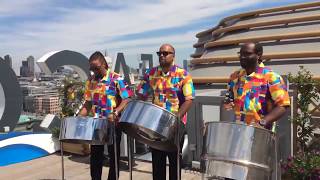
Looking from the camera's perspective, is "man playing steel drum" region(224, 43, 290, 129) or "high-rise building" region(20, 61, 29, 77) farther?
"high-rise building" region(20, 61, 29, 77)

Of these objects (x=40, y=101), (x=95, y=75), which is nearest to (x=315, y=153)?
(x=95, y=75)

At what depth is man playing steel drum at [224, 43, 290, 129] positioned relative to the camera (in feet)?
6.60

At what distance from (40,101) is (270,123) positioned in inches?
2577

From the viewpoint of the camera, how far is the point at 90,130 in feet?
8.34

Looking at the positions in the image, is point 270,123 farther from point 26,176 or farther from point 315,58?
point 315,58

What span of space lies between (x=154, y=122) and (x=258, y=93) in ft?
1.97

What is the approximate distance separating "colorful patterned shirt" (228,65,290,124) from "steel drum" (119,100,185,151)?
1.28 ft

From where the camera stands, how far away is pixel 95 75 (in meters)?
2.75

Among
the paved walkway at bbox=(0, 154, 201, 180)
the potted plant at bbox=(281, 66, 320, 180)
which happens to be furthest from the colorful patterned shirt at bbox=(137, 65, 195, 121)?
the paved walkway at bbox=(0, 154, 201, 180)

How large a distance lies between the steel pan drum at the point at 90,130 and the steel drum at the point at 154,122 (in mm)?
182

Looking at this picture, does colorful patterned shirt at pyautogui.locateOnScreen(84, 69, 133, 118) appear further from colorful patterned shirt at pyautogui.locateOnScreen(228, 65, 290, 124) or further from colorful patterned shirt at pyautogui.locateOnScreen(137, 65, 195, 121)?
colorful patterned shirt at pyautogui.locateOnScreen(228, 65, 290, 124)

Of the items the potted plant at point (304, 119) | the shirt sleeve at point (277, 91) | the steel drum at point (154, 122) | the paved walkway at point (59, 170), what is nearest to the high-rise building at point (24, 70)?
the paved walkway at point (59, 170)

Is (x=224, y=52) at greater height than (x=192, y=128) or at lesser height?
greater

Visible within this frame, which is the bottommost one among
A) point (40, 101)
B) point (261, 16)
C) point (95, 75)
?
point (40, 101)
